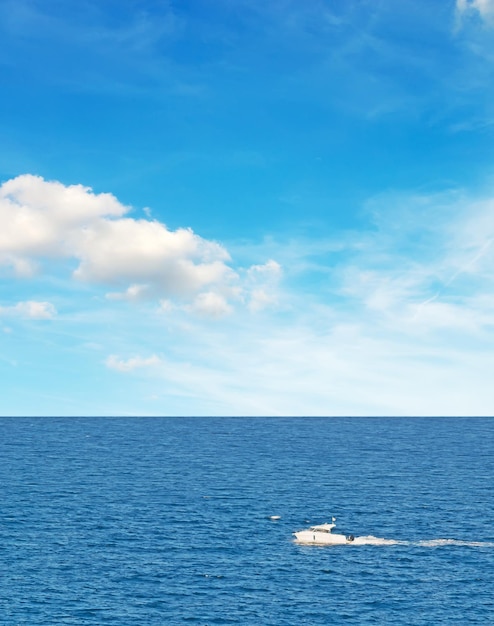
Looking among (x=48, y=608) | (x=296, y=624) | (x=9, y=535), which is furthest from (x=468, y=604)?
(x=9, y=535)

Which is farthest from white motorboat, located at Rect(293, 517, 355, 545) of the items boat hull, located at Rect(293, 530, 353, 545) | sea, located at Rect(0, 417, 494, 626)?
sea, located at Rect(0, 417, 494, 626)

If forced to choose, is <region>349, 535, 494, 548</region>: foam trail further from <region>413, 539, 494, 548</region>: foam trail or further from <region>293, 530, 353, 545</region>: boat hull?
<region>293, 530, 353, 545</region>: boat hull

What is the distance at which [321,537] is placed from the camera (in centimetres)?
12788

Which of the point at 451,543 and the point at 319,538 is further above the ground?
the point at 319,538

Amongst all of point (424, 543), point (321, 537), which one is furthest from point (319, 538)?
point (424, 543)

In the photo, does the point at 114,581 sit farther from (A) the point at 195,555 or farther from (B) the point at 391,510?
(B) the point at 391,510

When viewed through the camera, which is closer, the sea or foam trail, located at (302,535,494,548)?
the sea

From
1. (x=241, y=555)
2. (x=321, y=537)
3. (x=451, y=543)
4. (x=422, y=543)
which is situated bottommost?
(x=241, y=555)

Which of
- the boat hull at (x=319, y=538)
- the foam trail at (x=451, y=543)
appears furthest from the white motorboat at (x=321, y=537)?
the foam trail at (x=451, y=543)

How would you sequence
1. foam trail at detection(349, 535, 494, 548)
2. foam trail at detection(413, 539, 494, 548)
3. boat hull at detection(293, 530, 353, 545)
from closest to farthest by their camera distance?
foam trail at detection(413, 539, 494, 548), foam trail at detection(349, 535, 494, 548), boat hull at detection(293, 530, 353, 545)

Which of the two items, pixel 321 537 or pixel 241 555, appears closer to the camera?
pixel 241 555

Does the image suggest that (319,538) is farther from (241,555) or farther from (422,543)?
(422,543)

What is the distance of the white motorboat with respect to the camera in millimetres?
127812

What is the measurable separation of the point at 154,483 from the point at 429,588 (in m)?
96.3
